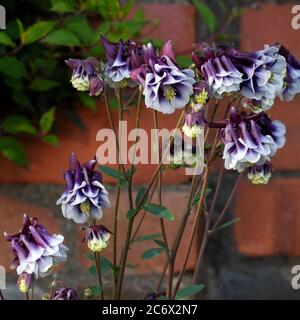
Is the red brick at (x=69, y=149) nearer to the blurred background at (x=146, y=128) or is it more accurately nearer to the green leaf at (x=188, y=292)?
the blurred background at (x=146, y=128)

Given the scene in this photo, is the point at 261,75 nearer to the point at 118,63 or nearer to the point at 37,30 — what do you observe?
the point at 118,63

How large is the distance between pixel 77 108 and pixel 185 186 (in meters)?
0.15

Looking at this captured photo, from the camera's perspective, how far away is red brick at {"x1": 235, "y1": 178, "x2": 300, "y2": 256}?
87 centimetres

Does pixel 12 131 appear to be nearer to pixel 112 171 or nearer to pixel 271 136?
pixel 112 171

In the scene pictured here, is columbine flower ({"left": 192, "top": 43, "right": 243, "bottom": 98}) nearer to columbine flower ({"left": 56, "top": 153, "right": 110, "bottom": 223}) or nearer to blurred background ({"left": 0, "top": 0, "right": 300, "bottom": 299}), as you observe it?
columbine flower ({"left": 56, "top": 153, "right": 110, "bottom": 223})

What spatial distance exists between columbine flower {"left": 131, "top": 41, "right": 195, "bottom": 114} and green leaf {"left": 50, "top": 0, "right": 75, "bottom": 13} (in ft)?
0.94

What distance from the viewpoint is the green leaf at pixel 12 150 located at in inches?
32.0

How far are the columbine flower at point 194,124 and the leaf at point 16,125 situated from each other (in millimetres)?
330

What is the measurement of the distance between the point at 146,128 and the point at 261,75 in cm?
34

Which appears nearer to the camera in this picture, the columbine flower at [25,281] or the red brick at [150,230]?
the columbine flower at [25,281]

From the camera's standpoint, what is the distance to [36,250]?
51 cm

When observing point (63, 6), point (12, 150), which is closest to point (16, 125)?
point (12, 150)

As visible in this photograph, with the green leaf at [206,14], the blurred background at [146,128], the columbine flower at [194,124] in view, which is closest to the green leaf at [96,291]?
the columbine flower at [194,124]

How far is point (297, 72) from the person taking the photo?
24.4 inches
